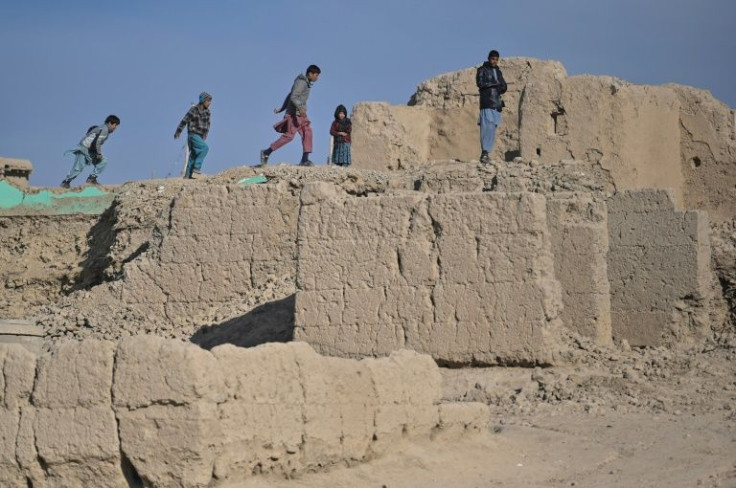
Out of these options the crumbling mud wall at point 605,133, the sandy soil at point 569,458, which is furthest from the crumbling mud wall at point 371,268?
the crumbling mud wall at point 605,133

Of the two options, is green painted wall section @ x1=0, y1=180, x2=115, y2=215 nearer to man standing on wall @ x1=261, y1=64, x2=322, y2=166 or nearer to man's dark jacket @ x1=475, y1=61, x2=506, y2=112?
man standing on wall @ x1=261, y1=64, x2=322, y2=166

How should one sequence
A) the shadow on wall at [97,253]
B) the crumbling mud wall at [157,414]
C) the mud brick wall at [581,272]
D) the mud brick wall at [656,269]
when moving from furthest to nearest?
the shadow on wall at [97,253] → the mud brick wall at [656,269] → the mud brick wall at [581,272] → the crumbling mud wall at [157,414]

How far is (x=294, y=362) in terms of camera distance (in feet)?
24.8

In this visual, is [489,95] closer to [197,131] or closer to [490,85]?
[490,85]

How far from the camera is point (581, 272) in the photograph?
12.1 m

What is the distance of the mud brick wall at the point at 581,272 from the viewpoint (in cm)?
1205

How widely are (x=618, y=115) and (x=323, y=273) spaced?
25.0ft

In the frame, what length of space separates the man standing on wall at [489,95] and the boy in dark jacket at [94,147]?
4886 mm

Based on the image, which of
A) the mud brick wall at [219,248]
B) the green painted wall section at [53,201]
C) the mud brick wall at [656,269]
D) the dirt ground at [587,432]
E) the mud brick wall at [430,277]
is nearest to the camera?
the dirt ground at [587,432]

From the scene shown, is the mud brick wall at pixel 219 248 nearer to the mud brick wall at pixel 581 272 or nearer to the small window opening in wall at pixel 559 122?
the mud brick wall at pixel 581 272

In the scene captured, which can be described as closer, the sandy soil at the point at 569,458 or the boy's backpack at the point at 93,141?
the sandy soil at the point at 569,458

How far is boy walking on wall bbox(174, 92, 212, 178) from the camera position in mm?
16859

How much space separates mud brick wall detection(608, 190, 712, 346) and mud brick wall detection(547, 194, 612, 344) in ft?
4.32

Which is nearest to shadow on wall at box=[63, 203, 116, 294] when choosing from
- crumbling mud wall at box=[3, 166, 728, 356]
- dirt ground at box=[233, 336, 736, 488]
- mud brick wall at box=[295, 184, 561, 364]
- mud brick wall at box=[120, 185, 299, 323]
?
crumbling mud wall at box=[3, 166, 728, 356]
